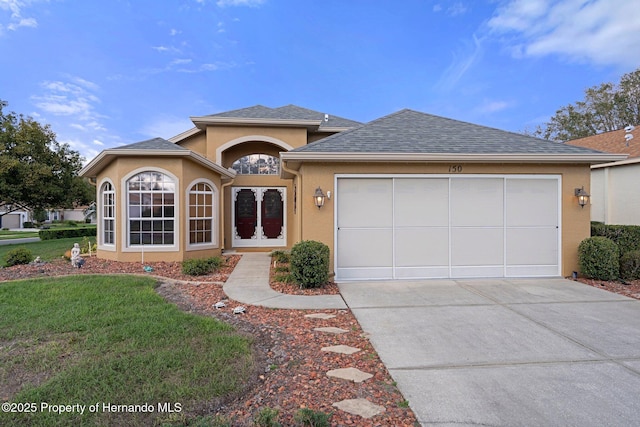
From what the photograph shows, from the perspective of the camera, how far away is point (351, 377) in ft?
10.4

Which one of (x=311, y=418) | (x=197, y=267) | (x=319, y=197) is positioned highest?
(x=319, y=197)

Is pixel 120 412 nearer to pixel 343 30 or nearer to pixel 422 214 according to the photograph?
pixel 422 214

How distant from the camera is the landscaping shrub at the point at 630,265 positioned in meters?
7.19

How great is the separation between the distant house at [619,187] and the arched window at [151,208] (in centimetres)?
1330

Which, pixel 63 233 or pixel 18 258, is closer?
pixel 18 258

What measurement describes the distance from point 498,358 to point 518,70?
18.1 m

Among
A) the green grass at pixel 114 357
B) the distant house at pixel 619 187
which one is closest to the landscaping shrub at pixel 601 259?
the distant house at pixel 619 187

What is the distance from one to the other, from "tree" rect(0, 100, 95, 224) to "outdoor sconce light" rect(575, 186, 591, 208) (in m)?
22.2

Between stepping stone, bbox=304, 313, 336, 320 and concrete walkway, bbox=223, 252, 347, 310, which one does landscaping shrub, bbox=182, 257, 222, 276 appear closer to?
concrete walkway, bbox=223, 252, 347, 310

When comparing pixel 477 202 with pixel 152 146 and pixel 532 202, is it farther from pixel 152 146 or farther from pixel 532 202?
pixel 152 146

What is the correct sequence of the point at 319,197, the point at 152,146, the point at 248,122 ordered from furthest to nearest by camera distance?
the point at 248,122, the point at 152,146, the point at 319,197

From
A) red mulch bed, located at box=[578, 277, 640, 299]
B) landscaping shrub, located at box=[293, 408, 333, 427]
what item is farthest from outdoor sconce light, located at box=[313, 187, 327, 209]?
red mulch bed, located at box=[578, 277, 640, 299]

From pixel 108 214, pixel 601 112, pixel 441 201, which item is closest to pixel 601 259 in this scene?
pixel 441 201

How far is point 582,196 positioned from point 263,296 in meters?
7.55
